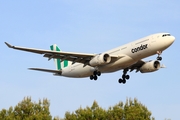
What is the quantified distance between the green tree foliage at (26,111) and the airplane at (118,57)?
13313 mm

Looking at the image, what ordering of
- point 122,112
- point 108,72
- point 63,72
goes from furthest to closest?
1. point 122,112
2. point 63,72
3. point 108,72

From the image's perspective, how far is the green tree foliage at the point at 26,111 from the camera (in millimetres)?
82750

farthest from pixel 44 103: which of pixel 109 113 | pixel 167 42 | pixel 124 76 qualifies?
pixel 167 42

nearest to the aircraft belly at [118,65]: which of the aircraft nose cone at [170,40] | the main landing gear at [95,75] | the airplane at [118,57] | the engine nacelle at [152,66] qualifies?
the airplane at [118,57]

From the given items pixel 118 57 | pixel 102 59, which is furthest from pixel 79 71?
pixel 118 57

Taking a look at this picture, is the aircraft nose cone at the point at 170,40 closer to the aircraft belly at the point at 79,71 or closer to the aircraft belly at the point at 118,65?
the aircraft belly at the point at 118,65

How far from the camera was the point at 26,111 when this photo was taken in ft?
274

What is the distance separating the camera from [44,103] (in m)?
84.9

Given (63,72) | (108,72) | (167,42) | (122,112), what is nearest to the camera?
(167,42)

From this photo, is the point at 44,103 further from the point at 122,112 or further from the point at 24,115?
the point at 122,112

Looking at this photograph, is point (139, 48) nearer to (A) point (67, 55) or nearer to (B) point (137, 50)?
(B) point (137, 50)

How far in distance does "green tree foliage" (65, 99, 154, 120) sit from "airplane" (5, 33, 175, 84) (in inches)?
546

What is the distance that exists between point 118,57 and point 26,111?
23856mm

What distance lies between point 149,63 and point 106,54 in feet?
23.2
